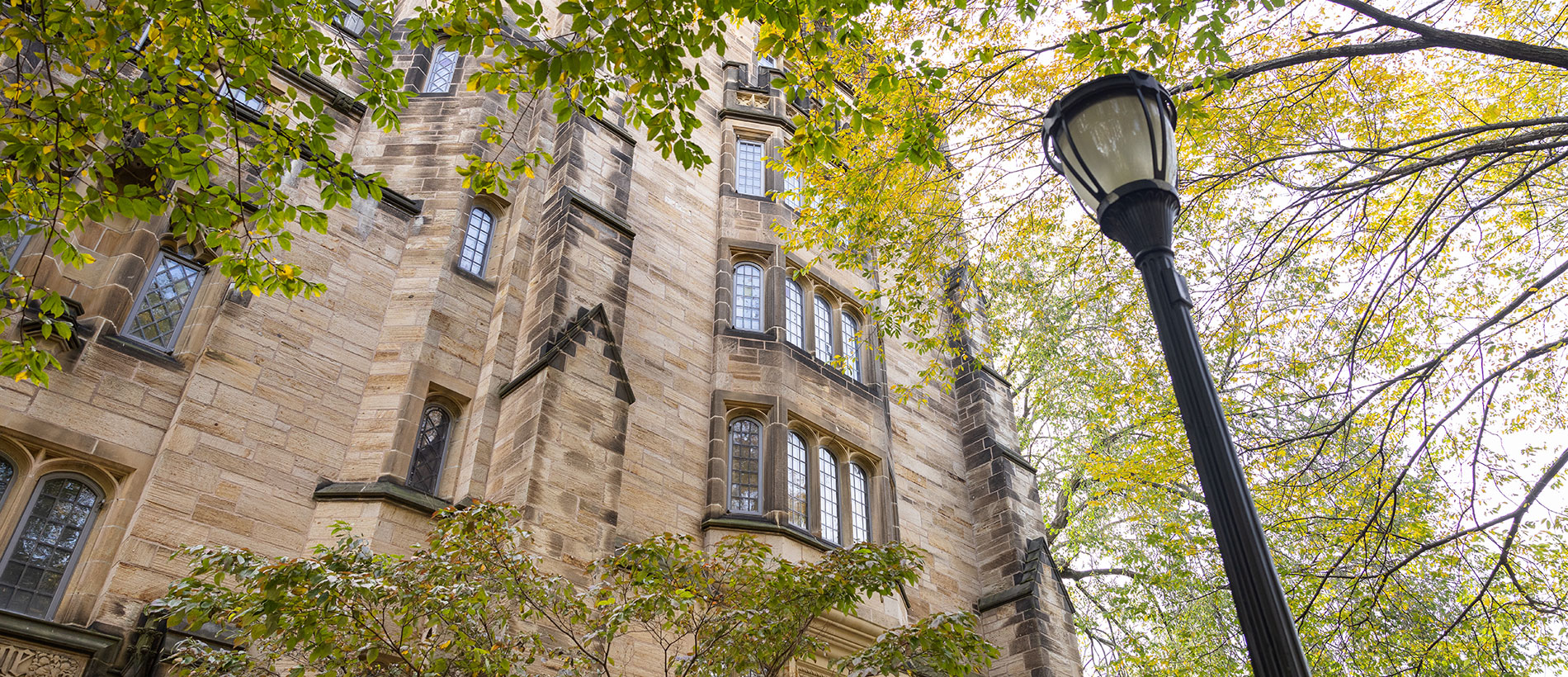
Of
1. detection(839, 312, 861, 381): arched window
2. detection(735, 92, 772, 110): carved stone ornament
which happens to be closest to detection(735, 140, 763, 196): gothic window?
detection(735, 92, 772, 110): carved stone ornament

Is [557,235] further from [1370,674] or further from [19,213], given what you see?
[1370,674]

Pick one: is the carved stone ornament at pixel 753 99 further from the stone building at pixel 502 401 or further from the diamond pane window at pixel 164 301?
the diamond pane window at pixel 164 301

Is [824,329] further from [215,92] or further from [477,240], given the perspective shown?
[215,92]

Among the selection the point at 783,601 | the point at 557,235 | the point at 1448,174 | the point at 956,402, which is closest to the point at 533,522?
the point at 783,601

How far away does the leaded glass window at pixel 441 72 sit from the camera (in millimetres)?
15391

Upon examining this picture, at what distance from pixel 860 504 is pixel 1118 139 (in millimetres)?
11152

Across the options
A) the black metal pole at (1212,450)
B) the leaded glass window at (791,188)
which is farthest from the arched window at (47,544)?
the leaded glass window at (791,188)

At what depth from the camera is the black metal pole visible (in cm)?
309

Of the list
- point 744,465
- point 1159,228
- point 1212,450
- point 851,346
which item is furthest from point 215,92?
point 851,346

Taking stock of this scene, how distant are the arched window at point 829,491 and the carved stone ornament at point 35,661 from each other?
8568 millimetres

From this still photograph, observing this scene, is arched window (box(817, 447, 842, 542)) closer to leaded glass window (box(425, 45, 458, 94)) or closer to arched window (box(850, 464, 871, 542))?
arched window (box(850, 464, 871, 542))

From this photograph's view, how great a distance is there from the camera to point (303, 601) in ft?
21.4

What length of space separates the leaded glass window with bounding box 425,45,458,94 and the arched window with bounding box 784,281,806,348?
6283 millimetres

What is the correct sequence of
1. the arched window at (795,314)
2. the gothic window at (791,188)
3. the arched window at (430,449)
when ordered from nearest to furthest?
the arched window at (430,449)
the arched window at (795,314)
the gothic window at (791,188)
